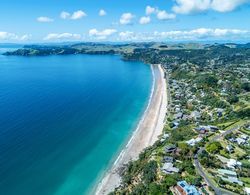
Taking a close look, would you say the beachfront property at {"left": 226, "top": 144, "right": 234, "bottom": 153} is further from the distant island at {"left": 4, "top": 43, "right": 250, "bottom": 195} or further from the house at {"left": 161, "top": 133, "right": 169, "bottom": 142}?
the house at {"left": 161, "top": 133, "right": 169, "bottom": 142}

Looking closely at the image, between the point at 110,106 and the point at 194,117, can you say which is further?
the point at 110,106

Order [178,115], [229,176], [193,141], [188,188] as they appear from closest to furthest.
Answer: [188,188] → [229,176] → [193,141] → [178,115]

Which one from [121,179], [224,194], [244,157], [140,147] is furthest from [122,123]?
[224,194]

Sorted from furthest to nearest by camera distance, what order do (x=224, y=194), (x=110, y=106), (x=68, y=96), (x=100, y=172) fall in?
1. (x=68, y=96)
2. (x=110, y=106)
3. (x=100, y=172)
4. (x=224, y=194)

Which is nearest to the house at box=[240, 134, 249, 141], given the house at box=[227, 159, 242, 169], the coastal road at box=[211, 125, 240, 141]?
the coastal road at box=[211, 125, 240, 141]

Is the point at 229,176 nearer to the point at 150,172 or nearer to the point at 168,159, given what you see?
the point at 168,159

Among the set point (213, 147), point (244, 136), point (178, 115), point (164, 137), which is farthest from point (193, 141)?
point (178, 115)

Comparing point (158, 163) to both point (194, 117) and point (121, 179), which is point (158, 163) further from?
point (194, 117)
